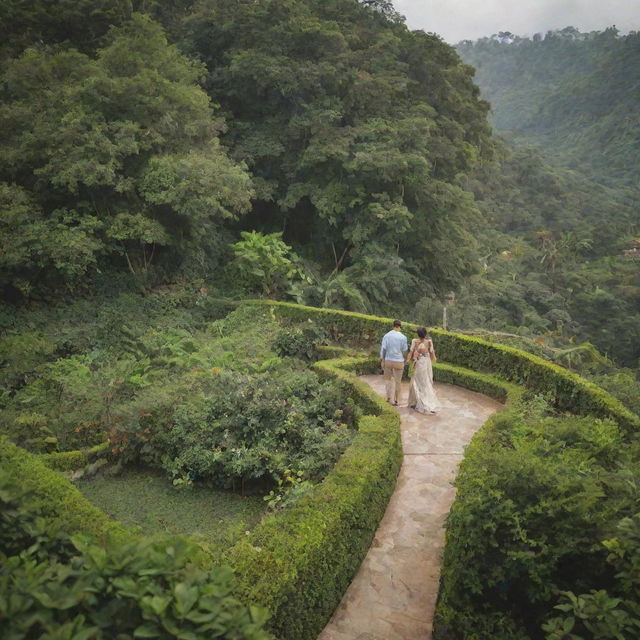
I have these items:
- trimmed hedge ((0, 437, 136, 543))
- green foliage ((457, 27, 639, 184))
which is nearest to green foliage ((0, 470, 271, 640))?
trimmed hedge ((0, 437, 136, 543))

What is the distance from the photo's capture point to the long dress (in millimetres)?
8922

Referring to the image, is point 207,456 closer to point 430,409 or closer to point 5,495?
point 430,409

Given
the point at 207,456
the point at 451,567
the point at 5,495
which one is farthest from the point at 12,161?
the point at 451,567

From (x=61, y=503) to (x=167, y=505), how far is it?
3.12 meters

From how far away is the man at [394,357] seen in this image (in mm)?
9072

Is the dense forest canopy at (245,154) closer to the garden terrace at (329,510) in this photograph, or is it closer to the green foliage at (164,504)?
the green foliage at (164,504)

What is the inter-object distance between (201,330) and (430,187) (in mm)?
10289

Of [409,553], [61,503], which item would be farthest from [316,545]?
[61,503]

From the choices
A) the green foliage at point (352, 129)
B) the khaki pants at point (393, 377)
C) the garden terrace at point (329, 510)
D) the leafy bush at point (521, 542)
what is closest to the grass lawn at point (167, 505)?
the garden terrace at point (329, 510)

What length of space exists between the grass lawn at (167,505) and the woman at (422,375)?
3.65 meters

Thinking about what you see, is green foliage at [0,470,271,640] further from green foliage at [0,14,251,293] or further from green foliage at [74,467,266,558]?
green foliage at [0,14,251,293]

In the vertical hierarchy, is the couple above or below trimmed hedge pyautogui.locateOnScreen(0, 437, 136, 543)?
above

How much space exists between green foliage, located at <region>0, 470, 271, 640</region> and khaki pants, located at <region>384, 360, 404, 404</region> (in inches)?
270

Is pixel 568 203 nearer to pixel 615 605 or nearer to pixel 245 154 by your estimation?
pixel 245 154
